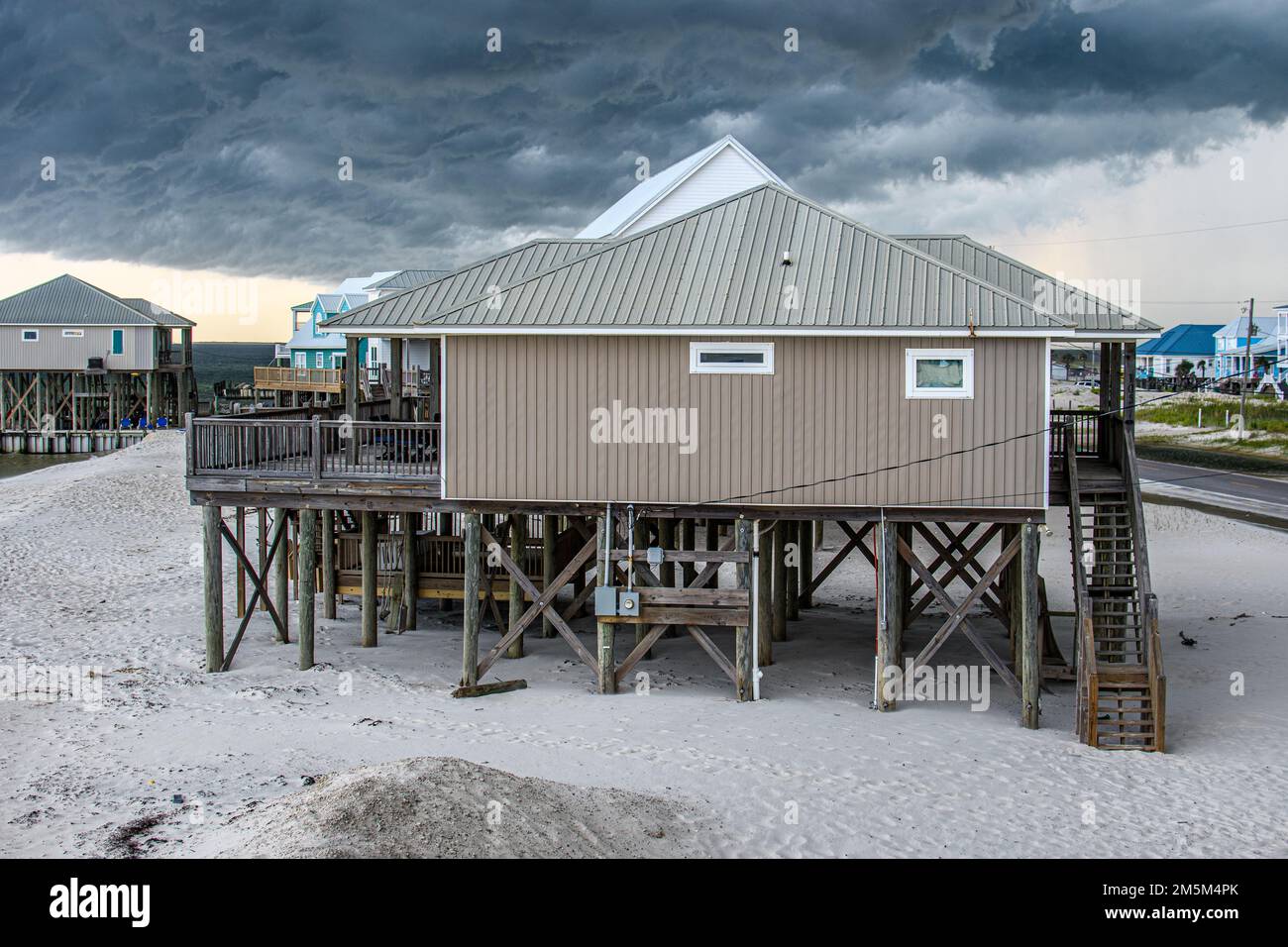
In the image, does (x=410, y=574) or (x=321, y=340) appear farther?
(x=321, y=340)

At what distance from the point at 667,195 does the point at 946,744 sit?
2263cm

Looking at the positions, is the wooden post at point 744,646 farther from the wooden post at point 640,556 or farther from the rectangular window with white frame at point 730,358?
the rectangular window with white frame at point 730,358

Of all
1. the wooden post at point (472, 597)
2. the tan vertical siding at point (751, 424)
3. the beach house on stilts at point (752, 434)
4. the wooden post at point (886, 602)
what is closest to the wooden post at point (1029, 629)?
the beach house on stilts at point (752, 434)

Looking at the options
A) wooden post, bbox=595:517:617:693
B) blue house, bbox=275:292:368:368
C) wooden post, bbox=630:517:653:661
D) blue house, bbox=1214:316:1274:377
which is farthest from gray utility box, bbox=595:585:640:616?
blue house, bbox=1214:316:1274:377

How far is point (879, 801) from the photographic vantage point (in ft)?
46.1

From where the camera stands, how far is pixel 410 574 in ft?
77.1

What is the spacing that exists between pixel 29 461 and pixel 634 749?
55199 millimetres

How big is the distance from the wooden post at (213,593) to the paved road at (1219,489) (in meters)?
31.5

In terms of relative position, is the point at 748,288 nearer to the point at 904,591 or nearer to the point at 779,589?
the point at 779,589

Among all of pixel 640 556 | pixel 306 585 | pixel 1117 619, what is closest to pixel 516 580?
pixel 640 556

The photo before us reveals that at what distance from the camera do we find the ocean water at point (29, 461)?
57969 mm

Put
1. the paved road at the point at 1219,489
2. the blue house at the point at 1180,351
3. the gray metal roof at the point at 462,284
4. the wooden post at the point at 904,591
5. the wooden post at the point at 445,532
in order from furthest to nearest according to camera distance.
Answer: the blue house at the point at 1180,351, the paved road at the point at 1219,489, the wooden post at the point at 445,532, the wooden post at the point at 904,591, the gray metal roof at the point at 462,284
